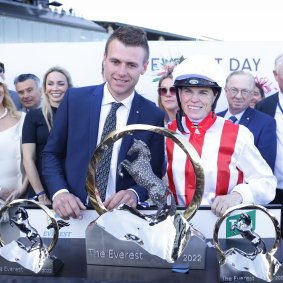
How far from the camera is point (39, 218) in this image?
4.38 feet

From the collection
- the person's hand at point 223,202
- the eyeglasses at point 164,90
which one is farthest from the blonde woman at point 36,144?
the person's hand at point 223,202

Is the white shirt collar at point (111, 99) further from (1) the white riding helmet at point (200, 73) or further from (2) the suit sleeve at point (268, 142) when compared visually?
(2) the suit sleeve at point (268, 142)

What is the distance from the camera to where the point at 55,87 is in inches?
130

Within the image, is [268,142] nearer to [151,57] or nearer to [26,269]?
[151,57]

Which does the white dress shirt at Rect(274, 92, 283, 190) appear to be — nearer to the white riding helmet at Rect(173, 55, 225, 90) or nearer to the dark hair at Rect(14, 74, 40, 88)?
the white riding helmet at Rect(173, 55, 225, 90)

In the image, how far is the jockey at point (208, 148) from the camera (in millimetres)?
1591

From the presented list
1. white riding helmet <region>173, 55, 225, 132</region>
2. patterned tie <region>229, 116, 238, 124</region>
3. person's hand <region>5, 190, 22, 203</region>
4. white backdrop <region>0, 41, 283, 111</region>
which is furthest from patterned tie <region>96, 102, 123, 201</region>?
white backdrop <region>0, 41, 283, 111</region>

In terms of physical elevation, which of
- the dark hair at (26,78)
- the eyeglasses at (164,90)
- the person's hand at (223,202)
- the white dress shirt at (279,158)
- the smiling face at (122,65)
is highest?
the smiling face at (122,65)

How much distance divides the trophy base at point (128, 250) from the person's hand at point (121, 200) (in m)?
0.18

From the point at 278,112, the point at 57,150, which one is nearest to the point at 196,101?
the point at 57,150

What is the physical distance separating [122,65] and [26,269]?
105 cm

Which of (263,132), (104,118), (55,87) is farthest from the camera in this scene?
(55,87)

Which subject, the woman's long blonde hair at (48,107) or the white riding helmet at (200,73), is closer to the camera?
the white riding helmet at (200,73)

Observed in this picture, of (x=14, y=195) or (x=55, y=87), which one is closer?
(x=14, y=195)
